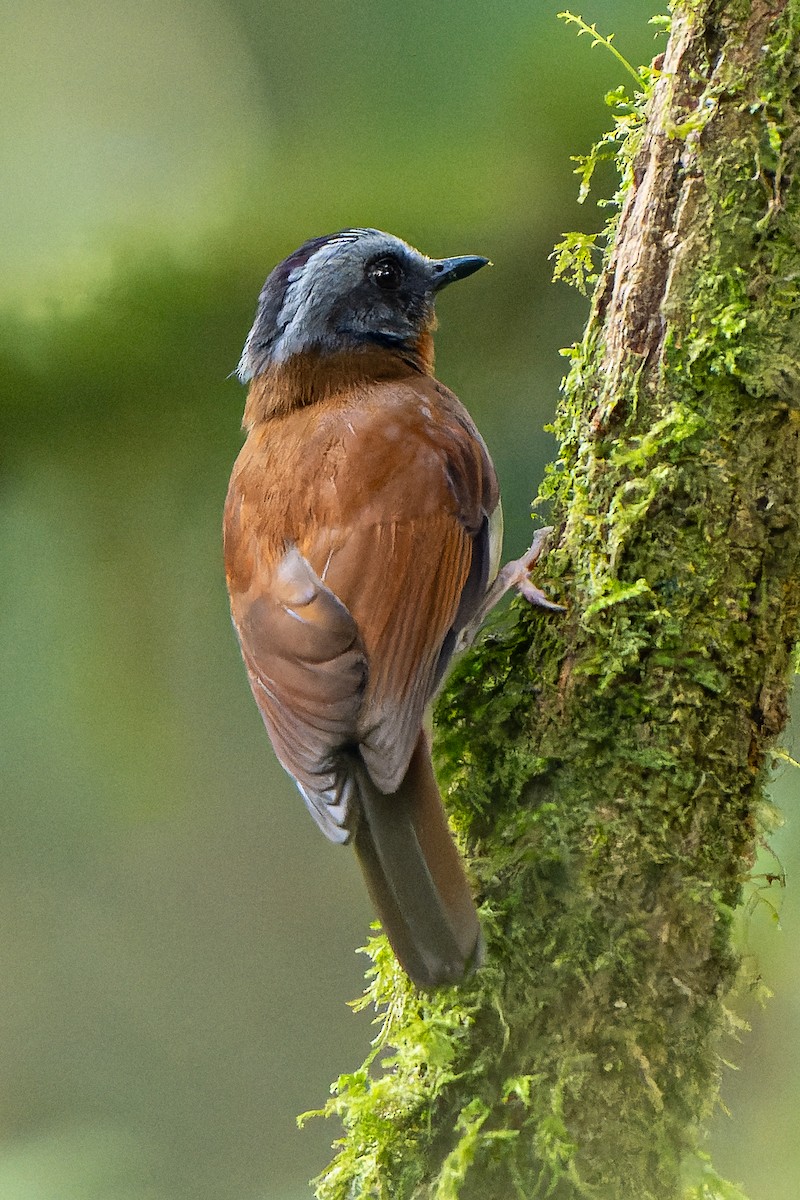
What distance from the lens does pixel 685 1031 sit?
5.80 ft

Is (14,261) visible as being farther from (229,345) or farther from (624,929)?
(624,929)

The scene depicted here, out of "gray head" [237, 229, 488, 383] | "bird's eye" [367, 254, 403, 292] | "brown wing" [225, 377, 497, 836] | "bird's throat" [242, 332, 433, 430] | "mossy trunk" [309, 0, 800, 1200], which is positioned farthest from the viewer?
"bird's eye" [367, 254, 403, 292]

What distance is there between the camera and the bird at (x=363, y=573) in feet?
6.35

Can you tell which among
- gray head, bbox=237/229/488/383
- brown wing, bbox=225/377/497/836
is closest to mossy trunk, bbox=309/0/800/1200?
brown wing, bbox=225/377/497/836

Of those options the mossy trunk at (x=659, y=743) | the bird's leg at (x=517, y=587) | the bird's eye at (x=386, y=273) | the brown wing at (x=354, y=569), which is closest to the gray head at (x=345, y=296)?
the bird's eye at (x=386, y=273)

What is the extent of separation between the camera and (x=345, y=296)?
2.91 meters

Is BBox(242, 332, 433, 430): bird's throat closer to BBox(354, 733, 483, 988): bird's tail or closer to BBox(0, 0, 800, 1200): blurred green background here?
BBox(0, 0, 800, 1200): blurred green background

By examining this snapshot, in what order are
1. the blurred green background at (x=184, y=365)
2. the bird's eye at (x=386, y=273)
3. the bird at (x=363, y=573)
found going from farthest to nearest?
1. the blurred green background at (x=184, y=365)
2. the bird's eye at (x=386, y=273)
3. the bird at (x=363, y=573)

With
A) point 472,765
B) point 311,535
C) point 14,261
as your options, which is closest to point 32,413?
point 14,261

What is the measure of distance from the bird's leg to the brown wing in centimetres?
A: 4

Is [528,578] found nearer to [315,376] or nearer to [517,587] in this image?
[517,587]

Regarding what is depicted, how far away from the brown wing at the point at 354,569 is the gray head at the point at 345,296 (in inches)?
12.8

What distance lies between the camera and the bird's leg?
2033 millimetres

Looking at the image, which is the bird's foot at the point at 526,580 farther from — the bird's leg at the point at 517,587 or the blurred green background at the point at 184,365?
the blurred green background at the point at 184,365
